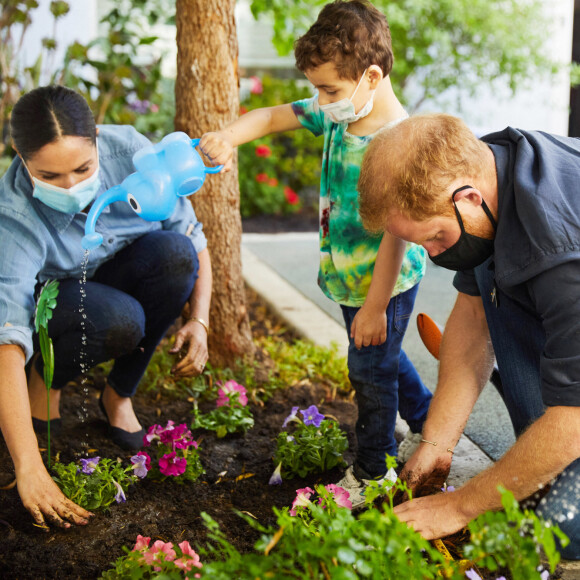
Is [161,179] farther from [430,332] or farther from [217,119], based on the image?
[217,119]

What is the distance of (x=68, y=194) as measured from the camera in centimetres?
218

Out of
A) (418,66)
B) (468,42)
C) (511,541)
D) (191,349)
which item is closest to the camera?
(511,541)

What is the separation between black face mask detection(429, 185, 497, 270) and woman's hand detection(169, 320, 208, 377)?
96cm

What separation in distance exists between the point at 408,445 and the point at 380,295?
66 cm

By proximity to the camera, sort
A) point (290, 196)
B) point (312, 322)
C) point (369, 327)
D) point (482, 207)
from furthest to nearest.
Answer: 1. point (290, 196)
2. point (312, 322)
3. point (369, 327)
4. point (482, 207)

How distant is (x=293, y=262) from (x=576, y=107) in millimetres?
2505

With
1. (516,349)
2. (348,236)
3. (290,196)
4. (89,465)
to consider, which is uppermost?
(348,236)

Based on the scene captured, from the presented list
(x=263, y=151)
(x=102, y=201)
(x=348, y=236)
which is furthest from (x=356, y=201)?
(x=263, y=151)

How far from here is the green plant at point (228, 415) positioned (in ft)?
8.43

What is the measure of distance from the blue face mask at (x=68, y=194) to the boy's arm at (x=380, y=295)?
0.92 metres

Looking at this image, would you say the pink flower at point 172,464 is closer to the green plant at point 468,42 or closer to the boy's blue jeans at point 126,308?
the boy's blue jeans at point 126,308

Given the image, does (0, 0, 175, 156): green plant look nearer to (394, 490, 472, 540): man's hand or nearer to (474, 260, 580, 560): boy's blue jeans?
(474, 260, 580, 560): boy's blue jeans

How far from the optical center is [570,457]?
1.47 meters

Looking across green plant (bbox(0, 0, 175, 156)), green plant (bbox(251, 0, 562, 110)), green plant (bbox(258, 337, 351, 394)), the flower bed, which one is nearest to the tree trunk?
green plant (bbox(258, 337, 351, 394))
